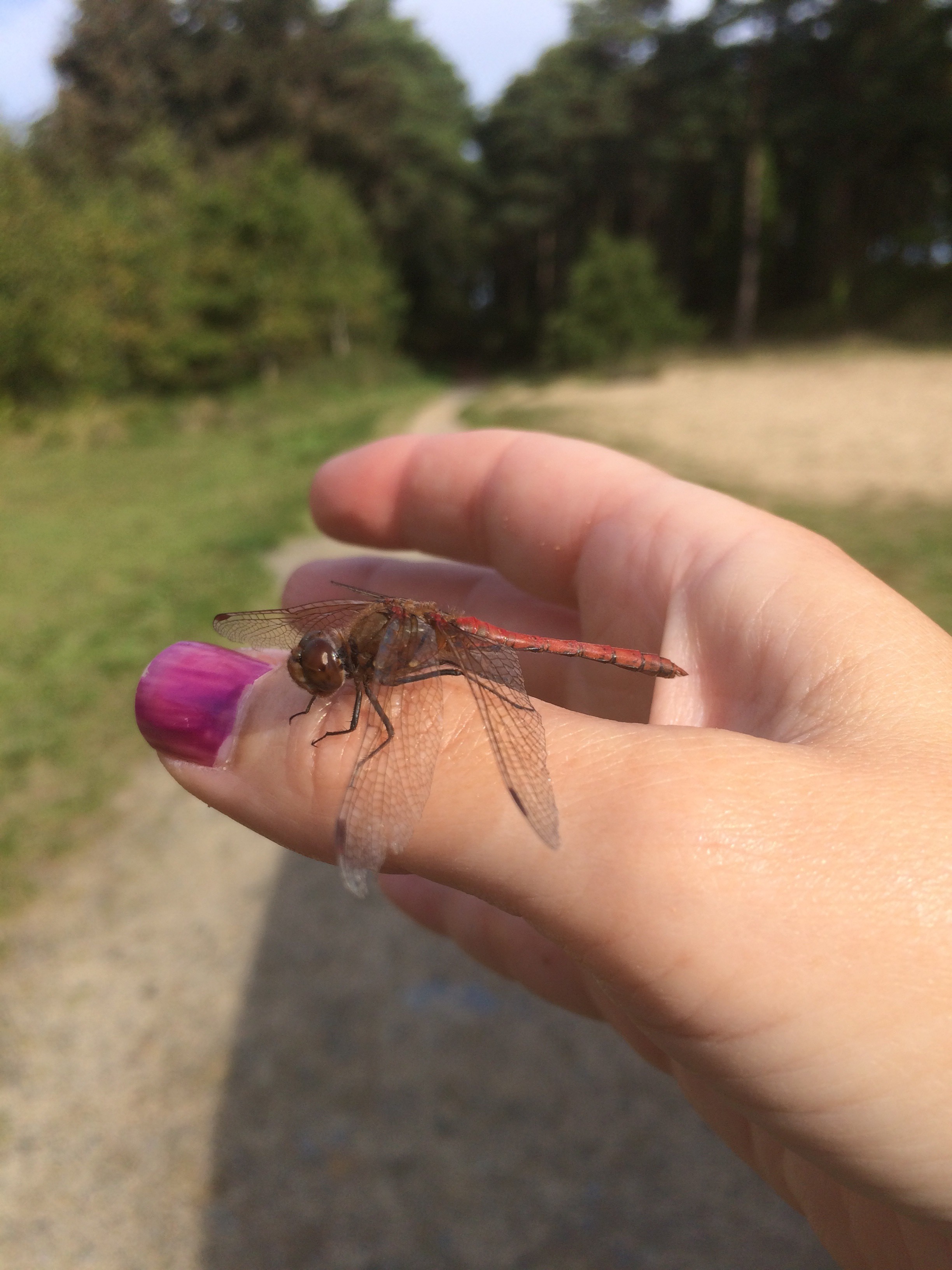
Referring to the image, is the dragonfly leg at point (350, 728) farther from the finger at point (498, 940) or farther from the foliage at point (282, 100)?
the foliage at point (282, 100)

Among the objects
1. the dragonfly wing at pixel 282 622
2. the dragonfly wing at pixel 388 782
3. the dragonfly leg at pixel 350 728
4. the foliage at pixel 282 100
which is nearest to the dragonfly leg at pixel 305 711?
the dragonfly leg at pixel 350 728

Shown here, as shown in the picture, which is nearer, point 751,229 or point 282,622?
point 282,622

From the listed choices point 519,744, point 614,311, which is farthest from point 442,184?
point 519,744

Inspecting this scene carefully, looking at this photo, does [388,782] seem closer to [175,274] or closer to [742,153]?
[175,274]

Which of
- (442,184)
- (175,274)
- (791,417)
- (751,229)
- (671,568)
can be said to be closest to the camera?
(671,568)

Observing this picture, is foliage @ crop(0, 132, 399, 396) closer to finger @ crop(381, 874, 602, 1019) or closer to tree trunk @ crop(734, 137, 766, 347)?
tree trunk @ crop(734, 137, 766, 347)

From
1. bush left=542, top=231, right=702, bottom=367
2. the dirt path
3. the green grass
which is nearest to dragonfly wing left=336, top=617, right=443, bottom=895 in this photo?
the green grass

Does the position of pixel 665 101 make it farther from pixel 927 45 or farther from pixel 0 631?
pixel 0 631
